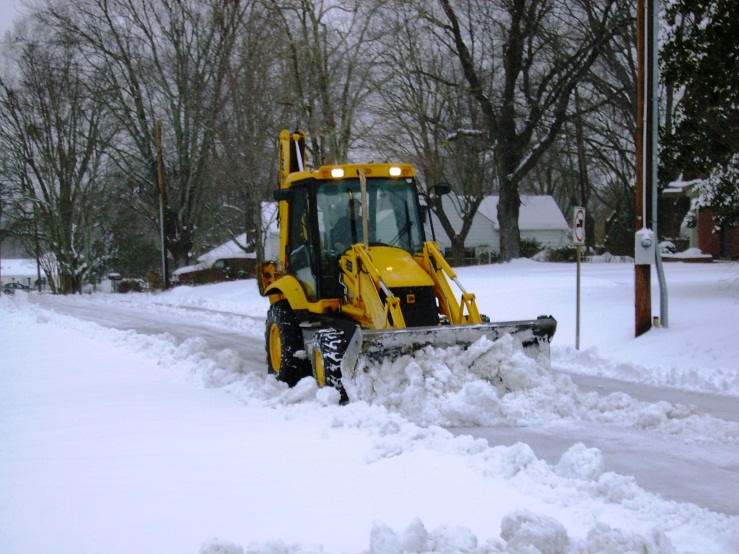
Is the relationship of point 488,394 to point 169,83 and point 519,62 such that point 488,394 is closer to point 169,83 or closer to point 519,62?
point 519,62

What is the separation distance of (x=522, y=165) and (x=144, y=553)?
2580 centimetres

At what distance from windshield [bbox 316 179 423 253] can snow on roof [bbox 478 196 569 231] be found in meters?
44.1

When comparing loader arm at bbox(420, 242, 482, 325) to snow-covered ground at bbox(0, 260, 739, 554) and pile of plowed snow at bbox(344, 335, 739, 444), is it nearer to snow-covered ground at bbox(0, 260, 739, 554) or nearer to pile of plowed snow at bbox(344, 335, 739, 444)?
pile of plowed snow at bbox(344, 335, 739, 444)

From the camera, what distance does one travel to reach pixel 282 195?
9578 mm

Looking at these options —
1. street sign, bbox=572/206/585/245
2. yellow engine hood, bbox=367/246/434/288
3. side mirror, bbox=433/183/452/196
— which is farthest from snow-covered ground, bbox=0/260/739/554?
side mirror, bbox=433/183/452/196

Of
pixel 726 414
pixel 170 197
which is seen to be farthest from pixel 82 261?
pixel 726 414

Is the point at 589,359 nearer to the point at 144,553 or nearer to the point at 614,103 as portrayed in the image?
the point at 144,553

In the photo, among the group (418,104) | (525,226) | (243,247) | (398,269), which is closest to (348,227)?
(398,269)

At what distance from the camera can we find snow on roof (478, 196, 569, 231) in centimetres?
5378

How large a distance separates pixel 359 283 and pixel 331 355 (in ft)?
3.07

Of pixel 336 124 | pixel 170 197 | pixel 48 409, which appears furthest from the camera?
pixel 170 197

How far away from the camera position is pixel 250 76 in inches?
989

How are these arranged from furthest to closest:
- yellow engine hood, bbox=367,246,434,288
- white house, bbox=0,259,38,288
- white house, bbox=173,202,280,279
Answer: white house, bbox=0,259,38,288 < white house, bbox=173,202,280,279 < yellow engine hood, bbox=367,246,434,288

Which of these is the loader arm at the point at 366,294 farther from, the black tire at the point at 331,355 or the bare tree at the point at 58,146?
the bare tree at the point at 58,146
